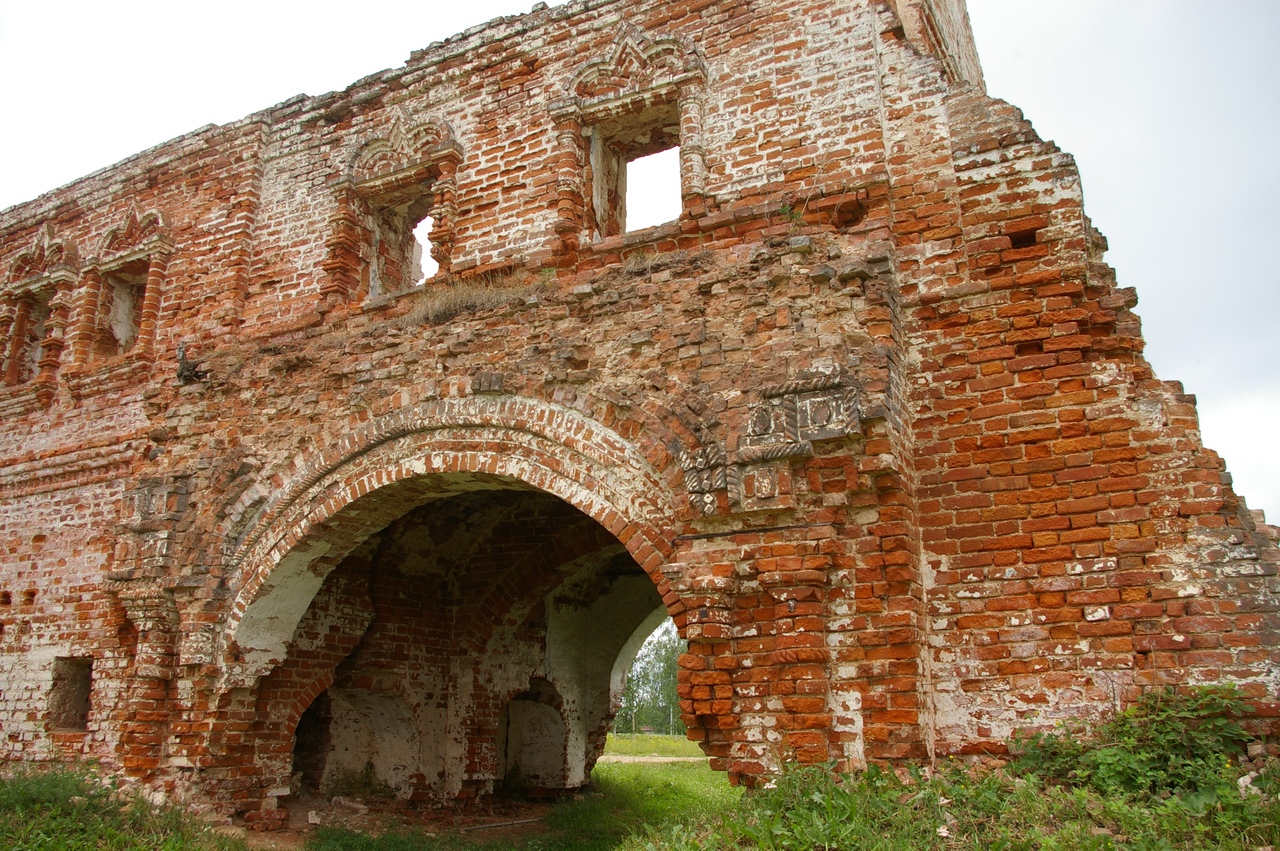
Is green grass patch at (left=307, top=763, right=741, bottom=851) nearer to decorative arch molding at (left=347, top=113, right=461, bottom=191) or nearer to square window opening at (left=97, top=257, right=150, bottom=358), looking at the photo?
decorative arch molding at (left=347, top=113, right=461, bottom=191)

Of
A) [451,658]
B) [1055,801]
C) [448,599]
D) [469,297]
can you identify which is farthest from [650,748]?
[1055,801]

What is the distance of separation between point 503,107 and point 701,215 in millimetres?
2202

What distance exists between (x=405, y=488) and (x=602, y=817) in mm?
4101

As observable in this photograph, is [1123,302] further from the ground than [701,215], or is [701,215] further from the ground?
[701,215]

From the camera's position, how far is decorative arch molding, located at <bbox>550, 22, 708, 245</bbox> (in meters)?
6.56

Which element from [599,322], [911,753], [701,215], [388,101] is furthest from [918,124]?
[388,101]

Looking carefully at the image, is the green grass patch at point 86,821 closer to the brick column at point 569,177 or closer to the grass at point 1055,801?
the grass at point 1055,801

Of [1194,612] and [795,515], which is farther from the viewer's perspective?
[795,515]

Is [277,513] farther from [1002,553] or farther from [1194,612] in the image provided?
[1194,612]

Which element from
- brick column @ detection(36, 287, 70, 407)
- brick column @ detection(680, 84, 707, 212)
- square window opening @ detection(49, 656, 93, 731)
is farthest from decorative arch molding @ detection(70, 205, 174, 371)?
brick column @ detection(680, 84, 707, 212)

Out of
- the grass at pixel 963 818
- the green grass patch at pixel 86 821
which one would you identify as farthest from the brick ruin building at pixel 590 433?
the green grass patch at pixel 86 821

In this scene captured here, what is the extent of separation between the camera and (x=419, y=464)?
6234 millimetres

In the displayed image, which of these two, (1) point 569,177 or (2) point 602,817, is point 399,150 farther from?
(2) point 602,817

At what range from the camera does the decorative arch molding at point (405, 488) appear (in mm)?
5516
